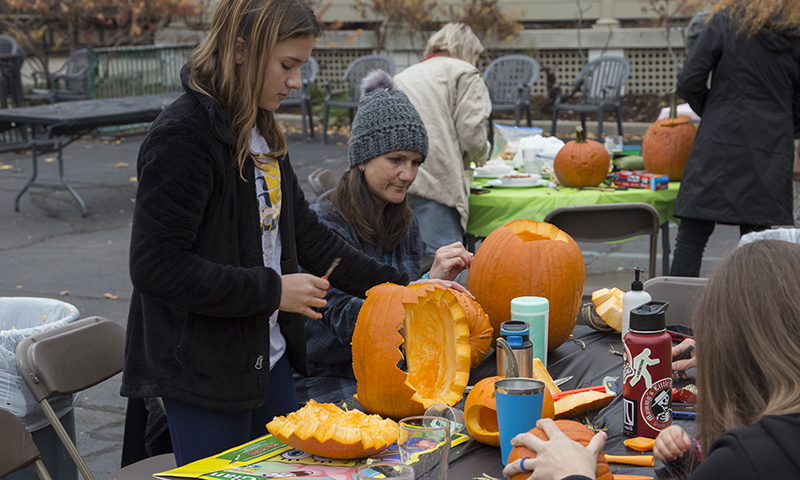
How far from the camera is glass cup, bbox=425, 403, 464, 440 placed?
1.81 metres

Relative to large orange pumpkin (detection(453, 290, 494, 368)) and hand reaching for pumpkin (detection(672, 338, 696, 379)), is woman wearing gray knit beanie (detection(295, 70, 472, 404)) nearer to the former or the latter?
large orange pumpkin (detection(453, 290, 494, 368))

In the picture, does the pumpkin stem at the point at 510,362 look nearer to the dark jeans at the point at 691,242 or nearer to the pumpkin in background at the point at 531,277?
the pumpkin in background at the point at 531,277

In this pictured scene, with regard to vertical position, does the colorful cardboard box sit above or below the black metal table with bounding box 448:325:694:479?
above

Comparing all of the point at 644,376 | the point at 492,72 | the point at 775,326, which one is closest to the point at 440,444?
the point at 644,376

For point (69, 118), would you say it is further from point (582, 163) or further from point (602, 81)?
point (602, 81)

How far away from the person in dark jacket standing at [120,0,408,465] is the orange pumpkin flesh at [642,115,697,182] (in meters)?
3.25

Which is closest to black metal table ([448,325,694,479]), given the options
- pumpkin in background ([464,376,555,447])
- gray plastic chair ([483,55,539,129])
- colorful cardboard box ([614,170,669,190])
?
pumpkin in background ([464,376,555,447])

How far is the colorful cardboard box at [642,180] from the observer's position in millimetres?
4615

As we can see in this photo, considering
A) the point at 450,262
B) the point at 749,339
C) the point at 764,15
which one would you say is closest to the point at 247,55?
the point at 450,262

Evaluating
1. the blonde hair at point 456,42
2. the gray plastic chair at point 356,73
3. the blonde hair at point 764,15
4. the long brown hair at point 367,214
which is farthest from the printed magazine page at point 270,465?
the gray plastic chair at point 356,73

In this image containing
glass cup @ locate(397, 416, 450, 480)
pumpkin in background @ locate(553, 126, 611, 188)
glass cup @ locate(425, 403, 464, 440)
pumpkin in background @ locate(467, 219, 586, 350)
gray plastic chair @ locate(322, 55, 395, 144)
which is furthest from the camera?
gray plastic chair @ locate(322, 55, 395, 144)

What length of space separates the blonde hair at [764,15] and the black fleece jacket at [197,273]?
3363mm

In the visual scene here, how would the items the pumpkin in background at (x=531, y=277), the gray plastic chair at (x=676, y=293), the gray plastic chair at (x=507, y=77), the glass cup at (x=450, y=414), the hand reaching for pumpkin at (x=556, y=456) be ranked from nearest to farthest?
the hand reaching for pumpkin at (x=556, y=456) < the glass cup at (x=450, y=414) < the pumpkin in background at (x=531, y=277) < the gray plastic chair at (x=676, y=293) < the gray plastic chair at (x=507, y=77)

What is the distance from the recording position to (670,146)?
479cm
